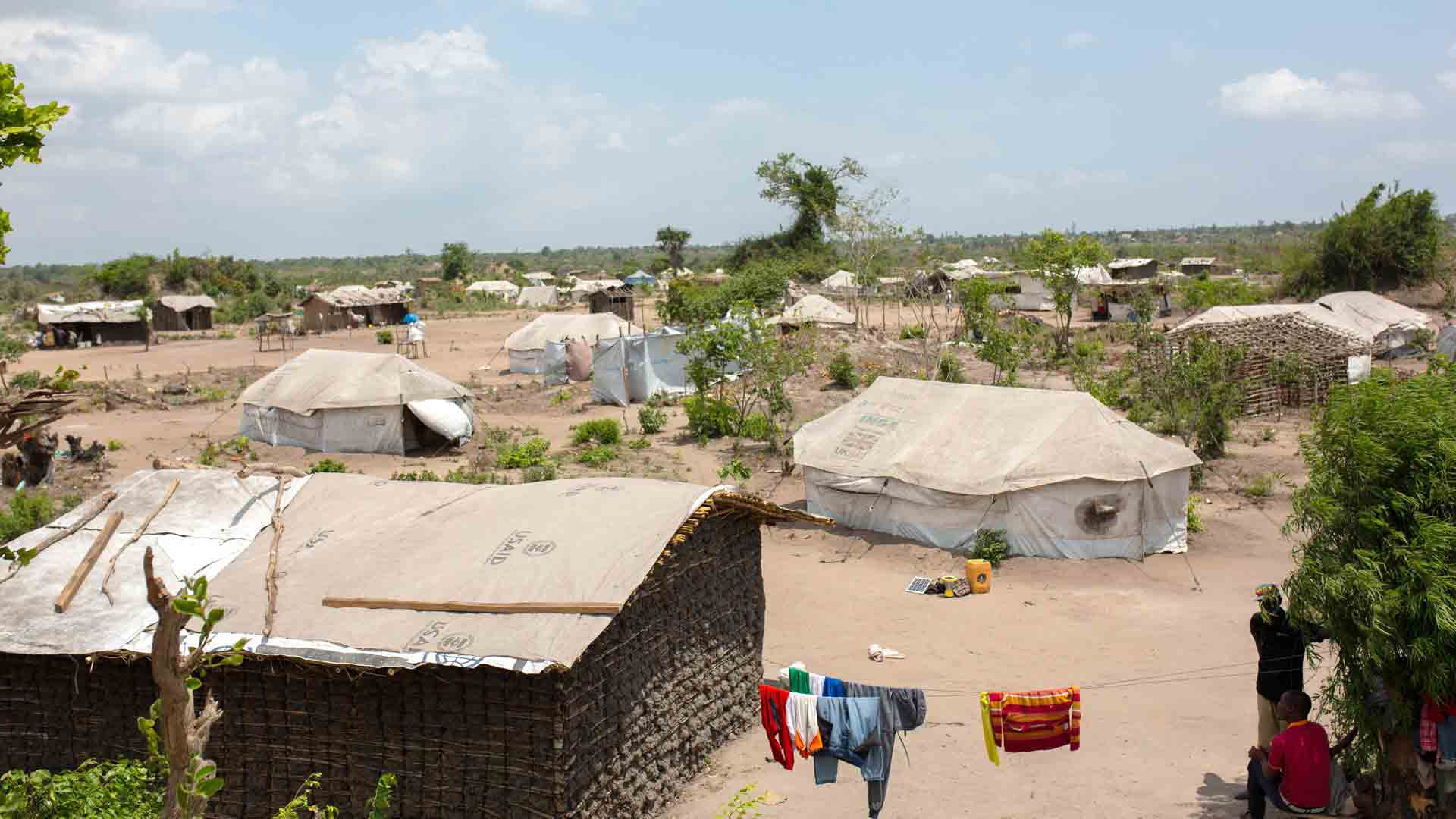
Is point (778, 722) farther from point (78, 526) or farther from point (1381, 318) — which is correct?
point (1381, 318)

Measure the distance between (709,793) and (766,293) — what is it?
34.3 m

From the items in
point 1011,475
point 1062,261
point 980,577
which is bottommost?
point 980,577

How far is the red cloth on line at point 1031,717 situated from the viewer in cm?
844

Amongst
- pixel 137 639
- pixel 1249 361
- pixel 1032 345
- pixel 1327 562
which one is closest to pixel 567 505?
pixel 137 639

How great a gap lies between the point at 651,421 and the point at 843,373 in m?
7.00

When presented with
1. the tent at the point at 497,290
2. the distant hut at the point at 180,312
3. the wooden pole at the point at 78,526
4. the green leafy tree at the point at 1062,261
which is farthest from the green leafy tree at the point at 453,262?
the wooden pole at the point at 78,526

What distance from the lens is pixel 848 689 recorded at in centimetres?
855

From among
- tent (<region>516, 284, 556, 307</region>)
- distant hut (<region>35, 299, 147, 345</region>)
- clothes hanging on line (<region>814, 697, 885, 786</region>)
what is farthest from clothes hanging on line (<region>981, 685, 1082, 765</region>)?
tent (<region>516, 284, 556, 307</region>)

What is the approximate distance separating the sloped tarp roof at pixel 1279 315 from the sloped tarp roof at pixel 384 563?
21540mm

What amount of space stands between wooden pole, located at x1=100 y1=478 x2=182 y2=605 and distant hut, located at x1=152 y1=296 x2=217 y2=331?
45.9 m

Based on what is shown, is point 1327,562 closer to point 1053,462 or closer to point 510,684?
point 510,684

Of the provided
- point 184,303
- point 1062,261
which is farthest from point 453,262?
point 1062,261

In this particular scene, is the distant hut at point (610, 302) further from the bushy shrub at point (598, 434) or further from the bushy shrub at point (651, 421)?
the bushy shrub at point (598, 434)

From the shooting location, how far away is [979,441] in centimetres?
1628
